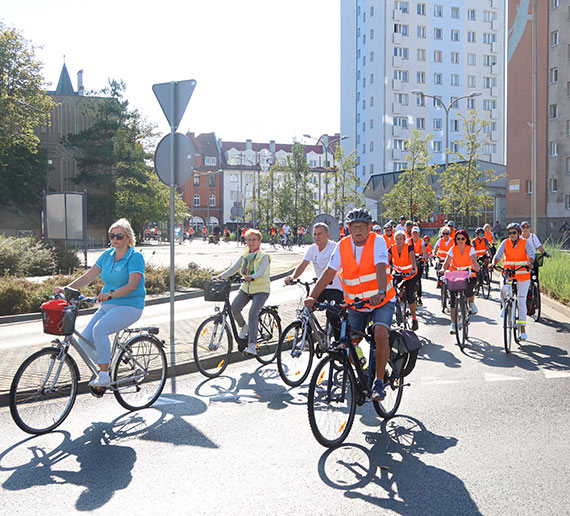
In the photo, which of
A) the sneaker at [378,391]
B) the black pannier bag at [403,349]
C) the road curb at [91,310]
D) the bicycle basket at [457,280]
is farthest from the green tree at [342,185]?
the sneaker at [378,391]

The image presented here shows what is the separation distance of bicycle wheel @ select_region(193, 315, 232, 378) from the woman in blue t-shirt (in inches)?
69.2

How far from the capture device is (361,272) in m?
5.80

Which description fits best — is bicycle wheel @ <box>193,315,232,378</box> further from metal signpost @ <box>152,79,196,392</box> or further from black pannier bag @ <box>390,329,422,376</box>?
black pannier bag @ <box>390,329,422,376</box>

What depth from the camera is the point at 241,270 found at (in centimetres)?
862

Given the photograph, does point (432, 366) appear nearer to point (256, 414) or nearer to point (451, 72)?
point (256, 414)

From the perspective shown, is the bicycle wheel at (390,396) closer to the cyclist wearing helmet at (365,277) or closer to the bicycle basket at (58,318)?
the cyclist wearing helmet at (365,277)

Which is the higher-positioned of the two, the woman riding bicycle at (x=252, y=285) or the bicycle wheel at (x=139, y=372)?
the woman riding bicycle at (x=252, y=285)

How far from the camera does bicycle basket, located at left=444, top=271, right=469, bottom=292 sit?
10.2 metres

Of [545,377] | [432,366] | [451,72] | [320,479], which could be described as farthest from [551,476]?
[451,72]

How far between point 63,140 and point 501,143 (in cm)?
5489

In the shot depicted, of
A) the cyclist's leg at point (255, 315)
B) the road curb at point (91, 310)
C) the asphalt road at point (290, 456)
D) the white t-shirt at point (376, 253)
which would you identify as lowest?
the road curb at point (91, 310)

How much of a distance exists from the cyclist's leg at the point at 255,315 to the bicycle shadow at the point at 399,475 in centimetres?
283

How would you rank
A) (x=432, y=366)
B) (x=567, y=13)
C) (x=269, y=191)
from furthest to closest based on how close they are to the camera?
(x=269, y=191)
(x=567, y=13)
(x=432, y=366)

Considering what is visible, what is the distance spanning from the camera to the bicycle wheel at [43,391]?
5.53 metres
